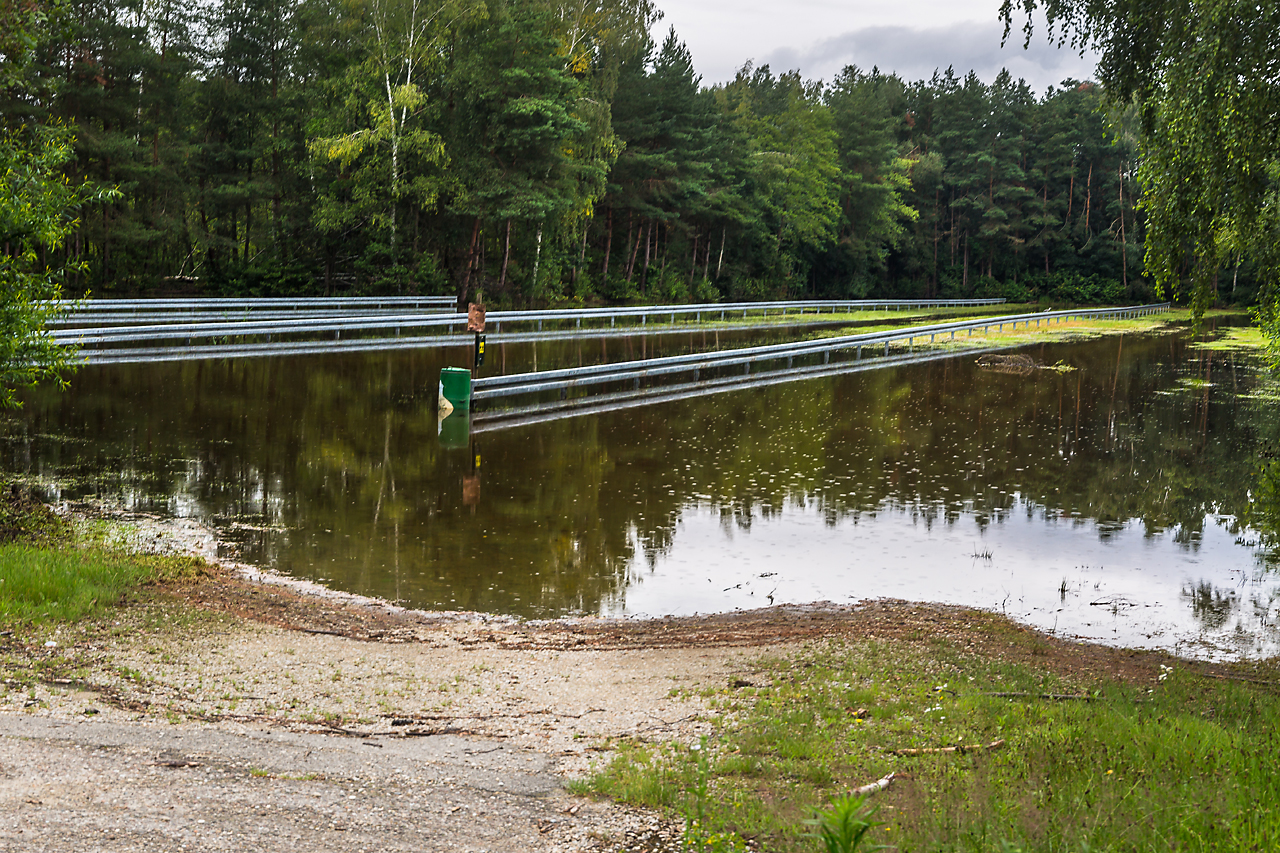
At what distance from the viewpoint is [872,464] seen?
18.8 meters

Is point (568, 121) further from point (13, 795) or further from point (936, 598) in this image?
point (13, 795)

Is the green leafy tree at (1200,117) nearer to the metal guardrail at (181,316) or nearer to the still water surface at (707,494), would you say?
the still water surface at (707,494)

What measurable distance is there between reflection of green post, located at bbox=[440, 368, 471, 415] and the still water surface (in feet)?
1.87

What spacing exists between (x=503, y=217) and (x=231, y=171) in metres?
12.3

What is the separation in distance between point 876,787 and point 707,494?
415 inches

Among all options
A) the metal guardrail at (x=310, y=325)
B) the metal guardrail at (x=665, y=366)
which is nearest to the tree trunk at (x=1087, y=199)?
the metal guardrail at (x=310, y=325)

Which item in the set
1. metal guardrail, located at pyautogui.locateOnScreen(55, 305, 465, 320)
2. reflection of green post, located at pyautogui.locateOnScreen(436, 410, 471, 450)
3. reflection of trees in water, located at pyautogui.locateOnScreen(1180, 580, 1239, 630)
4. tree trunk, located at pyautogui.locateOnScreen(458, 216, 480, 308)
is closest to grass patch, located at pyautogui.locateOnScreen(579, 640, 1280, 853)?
reflection of trees in water, located at pyautogui.locateOnScreen(1180, 580, 1239, 630)

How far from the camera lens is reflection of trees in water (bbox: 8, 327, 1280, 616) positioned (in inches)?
495

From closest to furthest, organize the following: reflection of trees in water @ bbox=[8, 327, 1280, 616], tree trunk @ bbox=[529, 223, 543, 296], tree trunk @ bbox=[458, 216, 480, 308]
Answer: reflection of trees in water @ bbox=[8, 327, 1280, 616]
tree trunk @ bbox=[458, 216, 480, 308]
tree trunk @ bbox=[529, 223, 543, 296]

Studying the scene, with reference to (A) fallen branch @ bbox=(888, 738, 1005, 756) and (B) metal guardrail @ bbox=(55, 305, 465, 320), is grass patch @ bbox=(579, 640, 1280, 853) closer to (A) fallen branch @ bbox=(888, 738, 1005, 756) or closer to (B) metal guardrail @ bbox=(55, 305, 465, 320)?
(A) fallen branch @ bbox=(888, 738, 1005, 756)

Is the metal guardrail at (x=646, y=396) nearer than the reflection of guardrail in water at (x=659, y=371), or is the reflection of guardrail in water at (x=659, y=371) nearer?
the metal guardrail at (x=646, y=396)

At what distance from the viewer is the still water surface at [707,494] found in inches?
454

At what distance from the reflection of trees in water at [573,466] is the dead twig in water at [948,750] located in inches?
203

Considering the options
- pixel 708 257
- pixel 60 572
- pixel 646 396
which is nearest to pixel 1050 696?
pixel 60 572
